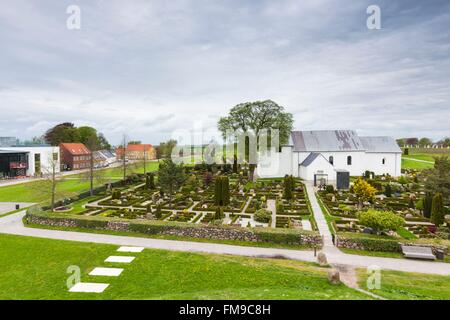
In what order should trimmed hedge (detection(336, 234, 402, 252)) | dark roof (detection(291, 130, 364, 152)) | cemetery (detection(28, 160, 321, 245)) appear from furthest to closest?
dark roof (detection(291, 130, 364, 152)), cemetery (detection(28, 160, 321, 245)), trimmed hedge (detection(336, 234, 402, 252))

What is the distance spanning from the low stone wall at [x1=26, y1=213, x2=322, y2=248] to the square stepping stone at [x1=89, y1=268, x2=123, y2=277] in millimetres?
5418

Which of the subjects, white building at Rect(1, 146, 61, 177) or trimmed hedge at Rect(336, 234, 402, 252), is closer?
trimmed hedge at Rect(336, 234, 402, 252)

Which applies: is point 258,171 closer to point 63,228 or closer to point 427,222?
point 427,222

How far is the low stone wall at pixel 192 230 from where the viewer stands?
1628cm

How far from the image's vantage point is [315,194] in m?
32.9

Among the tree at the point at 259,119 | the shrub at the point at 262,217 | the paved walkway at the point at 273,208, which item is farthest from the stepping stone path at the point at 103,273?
the tree at the point at 259,119

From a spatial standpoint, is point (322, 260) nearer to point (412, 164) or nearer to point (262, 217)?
point (262, 217)

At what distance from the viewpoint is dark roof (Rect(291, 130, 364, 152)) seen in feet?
157

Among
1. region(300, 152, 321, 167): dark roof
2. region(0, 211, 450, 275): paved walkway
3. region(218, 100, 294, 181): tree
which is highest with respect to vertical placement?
region(218, 100, 294, 181): tree

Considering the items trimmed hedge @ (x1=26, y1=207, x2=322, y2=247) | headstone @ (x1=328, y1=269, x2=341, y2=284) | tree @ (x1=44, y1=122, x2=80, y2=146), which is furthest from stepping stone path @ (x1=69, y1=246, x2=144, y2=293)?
tree @ (x1=44, y1=122, x2=80, y2=146)

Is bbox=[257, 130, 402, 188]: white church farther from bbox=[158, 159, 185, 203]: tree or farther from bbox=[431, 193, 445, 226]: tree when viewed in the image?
bbox=[431, 193, 445, 226]: tree

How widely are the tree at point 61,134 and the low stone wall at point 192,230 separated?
6858 cm
